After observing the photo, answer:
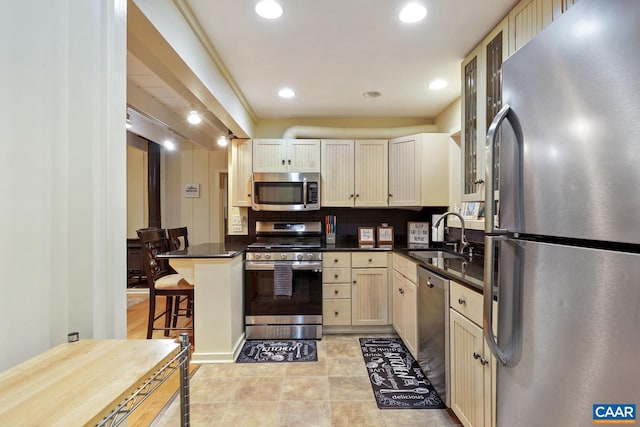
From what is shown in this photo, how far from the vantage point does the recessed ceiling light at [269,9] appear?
162 centimetres

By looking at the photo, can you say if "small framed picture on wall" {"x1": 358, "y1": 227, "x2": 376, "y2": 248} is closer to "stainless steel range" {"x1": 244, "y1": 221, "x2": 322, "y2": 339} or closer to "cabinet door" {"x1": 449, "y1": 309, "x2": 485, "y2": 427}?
"stainless steel range" {"x1": 244, "y1": 221, "x2": 322, "y2": 339}

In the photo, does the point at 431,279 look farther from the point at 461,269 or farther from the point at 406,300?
the point at 406,300

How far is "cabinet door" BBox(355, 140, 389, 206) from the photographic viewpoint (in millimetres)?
3412

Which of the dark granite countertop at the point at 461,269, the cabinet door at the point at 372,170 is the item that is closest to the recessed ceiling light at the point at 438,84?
the cabinet door at the point at 372,170

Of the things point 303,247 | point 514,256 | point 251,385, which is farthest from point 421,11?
point 251,385

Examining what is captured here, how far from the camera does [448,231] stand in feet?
10.5

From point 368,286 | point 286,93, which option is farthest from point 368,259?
point 286,93

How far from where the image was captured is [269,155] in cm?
341

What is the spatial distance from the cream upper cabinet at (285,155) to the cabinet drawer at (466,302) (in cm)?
212

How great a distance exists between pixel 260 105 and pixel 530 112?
2.81 metres

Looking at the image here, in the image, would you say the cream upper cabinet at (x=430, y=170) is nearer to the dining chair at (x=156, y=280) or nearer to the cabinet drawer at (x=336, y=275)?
the cabinet drawer at (x=336, y=275)

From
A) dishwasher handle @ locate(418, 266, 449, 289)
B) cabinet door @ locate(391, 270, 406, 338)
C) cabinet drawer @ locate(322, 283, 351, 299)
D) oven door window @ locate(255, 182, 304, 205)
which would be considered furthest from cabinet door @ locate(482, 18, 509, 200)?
oven door window @ locate(255, 182, 304, 205)

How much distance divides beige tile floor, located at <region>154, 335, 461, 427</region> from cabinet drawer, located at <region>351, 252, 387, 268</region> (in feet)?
2.92

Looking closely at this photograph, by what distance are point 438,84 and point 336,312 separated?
96.3 inches
